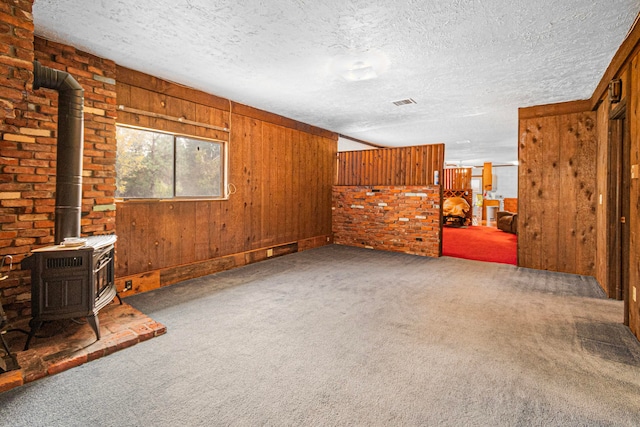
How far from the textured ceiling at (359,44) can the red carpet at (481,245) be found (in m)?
2.75

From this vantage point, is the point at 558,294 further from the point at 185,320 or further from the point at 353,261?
the point at 185,320

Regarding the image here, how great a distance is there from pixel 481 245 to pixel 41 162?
24.9 feet

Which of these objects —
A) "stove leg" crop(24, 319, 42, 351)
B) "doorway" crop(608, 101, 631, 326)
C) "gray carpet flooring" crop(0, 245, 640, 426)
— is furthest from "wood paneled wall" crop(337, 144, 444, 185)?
"stove leg" crop(24, 319, 42, 351)

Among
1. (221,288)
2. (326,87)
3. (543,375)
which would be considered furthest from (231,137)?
(543,375)

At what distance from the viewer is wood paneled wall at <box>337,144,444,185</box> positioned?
607 cm

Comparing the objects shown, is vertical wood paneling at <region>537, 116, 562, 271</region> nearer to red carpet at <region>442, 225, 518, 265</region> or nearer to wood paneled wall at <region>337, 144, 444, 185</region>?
red carpet at <region>442, 225, 518, 265</region>

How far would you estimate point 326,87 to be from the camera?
423 cm

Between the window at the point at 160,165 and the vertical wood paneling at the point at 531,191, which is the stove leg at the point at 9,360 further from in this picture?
the vertical wood paneling at the point at 531,191

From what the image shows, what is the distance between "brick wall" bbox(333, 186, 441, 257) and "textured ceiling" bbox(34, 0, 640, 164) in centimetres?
194

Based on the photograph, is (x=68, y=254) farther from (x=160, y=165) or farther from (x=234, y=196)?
(x=234, y=196)

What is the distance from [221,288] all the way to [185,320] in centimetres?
99

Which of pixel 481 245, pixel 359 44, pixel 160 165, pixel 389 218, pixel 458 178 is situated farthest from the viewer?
pixel 458 178

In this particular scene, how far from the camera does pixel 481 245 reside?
22.8 feet

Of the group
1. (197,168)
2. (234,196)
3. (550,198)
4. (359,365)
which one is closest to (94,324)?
(359,365)
